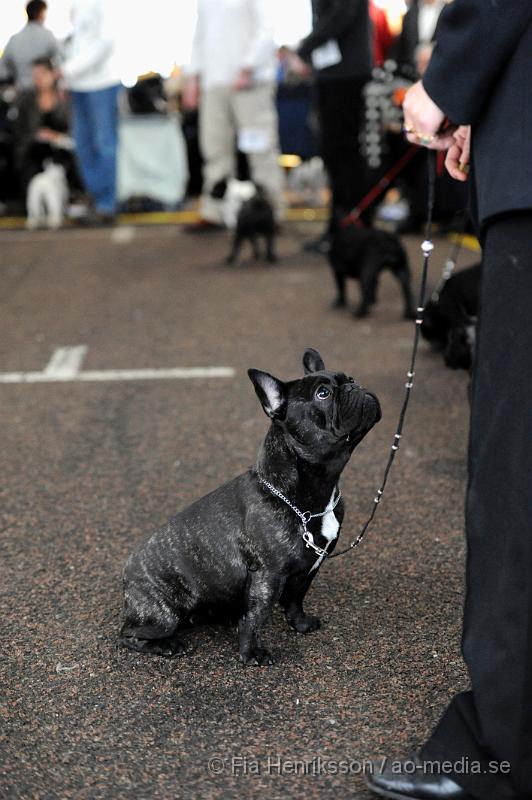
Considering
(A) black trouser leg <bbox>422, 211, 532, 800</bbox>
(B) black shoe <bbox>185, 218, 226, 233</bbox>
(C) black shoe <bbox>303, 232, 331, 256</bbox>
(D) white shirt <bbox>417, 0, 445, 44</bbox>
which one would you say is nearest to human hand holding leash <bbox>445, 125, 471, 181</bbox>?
(A) black trouser leg <bbox>422, 211, 532, 800</bbox>

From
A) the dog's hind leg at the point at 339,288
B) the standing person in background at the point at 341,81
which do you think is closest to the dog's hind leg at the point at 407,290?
the dog's hind leg at the point at 339,288

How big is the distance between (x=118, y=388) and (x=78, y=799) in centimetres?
328

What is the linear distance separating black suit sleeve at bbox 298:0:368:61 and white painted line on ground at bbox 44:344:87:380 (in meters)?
3.40

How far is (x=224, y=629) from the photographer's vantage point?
2.89m

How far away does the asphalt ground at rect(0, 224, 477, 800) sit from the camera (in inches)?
92.6

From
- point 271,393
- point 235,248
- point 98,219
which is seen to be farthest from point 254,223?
point 271,393

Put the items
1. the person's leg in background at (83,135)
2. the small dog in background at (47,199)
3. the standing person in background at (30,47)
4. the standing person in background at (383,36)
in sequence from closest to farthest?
the standing person in background at (383,36) → the person's leg in background at (83,135) → the small dog in background at (47,199) → the standing person in background at (30,47)

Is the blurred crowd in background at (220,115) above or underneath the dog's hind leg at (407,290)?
above

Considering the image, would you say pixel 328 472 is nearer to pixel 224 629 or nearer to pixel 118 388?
pixel 224 629

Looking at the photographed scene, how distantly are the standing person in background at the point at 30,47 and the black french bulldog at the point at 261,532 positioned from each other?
9527 mm

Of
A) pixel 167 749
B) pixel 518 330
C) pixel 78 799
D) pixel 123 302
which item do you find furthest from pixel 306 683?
pixel 123 302

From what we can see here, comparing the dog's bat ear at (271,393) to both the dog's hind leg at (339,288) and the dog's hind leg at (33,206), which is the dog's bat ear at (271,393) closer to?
the dog's hind leg at (339,288)

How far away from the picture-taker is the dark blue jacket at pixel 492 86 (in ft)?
6.28

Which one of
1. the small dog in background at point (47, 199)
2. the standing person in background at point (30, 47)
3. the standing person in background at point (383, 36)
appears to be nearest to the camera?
the standing person in background at point (383, 36)
